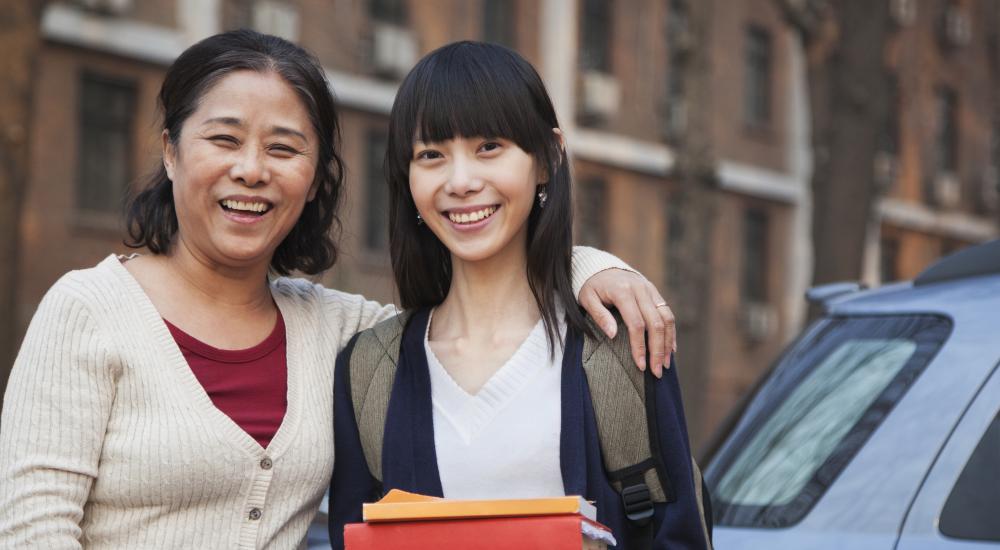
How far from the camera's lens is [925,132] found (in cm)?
3259

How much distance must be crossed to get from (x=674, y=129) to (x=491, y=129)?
75.1 ft

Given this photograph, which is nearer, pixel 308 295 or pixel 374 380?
pixel 374 380

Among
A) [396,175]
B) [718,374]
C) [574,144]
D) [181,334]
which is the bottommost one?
[718,374]

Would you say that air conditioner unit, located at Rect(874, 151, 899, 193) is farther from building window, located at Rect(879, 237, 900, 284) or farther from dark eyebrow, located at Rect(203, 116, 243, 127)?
dark eyebrow, located at Rect(203, 116, 243, 127)

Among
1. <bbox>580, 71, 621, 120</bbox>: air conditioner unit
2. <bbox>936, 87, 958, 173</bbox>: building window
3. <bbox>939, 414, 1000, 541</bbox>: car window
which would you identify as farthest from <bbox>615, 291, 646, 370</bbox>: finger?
<bbox>936, 87, 958, 173</bbox>: building window

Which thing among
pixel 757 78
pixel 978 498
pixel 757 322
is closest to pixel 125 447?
pixel 978 498

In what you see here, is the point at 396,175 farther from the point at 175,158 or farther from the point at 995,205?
the point at 995,205

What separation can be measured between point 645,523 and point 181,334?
108 cm

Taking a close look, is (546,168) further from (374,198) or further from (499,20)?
(499,20)

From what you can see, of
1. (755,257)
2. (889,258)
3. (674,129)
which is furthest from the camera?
(889,258)

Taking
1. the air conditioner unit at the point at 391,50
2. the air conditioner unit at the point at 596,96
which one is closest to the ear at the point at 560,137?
the air conditioner unit at the point at 391,50

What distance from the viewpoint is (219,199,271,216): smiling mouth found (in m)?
2.97

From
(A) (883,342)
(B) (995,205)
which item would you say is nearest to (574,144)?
(B) (995,205)

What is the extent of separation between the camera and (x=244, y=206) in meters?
2.98
